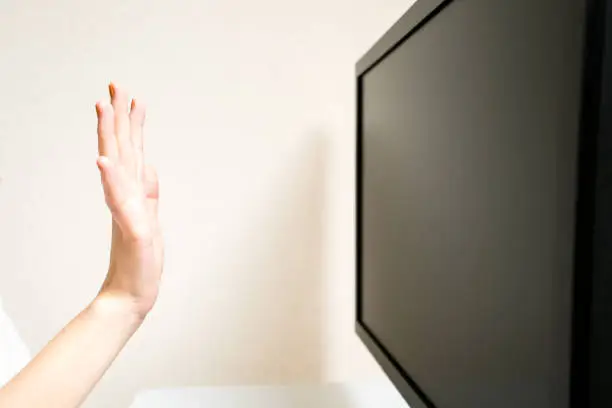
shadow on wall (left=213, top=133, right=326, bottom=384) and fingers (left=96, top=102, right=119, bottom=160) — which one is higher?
fingers (left=96, top=102, right=119, bottom=160)

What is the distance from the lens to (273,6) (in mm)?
1207

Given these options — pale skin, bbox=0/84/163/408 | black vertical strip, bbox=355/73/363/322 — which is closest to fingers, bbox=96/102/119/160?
pale skin, bbox=0/84/163/408

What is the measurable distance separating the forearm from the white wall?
0.64 metres

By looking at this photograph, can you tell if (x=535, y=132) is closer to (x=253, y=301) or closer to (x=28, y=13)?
(x=253, y=301)

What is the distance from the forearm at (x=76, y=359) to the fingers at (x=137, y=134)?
13cm

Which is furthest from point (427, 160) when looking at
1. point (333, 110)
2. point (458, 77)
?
point (333, 110)

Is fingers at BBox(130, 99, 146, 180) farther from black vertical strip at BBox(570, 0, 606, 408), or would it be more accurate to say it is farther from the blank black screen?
black vertical strip at BBox(570, 0, 606, 408)

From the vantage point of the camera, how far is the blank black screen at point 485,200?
1.21 ft

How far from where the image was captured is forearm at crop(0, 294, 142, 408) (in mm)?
517

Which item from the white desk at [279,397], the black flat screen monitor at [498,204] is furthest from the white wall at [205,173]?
the black flat screen monitor at [498,204]

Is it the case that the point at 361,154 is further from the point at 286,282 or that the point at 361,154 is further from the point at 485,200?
the point at 485,200

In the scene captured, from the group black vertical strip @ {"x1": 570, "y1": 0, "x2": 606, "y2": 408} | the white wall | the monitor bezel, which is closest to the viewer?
black vertical strip @ {"x1": 570, "y1": 0, "x2": 606, "y2": 408}

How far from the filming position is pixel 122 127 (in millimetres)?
585

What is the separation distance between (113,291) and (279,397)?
54 cm
